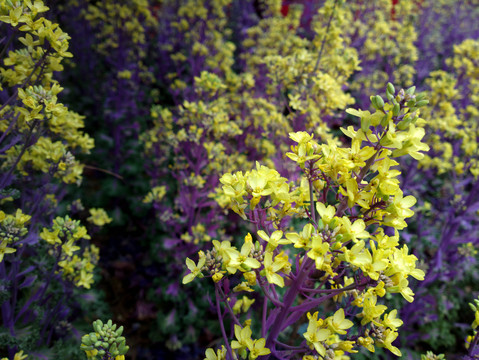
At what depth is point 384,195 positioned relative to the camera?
4.10ft

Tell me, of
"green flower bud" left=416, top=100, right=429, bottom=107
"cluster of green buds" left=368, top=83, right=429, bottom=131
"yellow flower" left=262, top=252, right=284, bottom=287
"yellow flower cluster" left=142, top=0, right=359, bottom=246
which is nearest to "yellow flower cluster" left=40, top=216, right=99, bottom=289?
"yellow flower cluster" left=142, top=0, right=359, bottom=246

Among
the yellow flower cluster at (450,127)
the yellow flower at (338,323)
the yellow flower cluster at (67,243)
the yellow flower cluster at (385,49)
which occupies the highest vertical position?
the yellow flower cluster at (385,49)

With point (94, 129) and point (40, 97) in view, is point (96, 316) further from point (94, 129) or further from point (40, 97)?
point (94, 129)

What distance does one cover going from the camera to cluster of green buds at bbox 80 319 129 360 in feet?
4.39

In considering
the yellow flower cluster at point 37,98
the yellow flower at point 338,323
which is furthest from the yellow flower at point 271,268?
the yellow flower cluster at point 37,98

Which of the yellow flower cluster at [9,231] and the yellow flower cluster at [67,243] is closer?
the yellow flower cluster at [9,231]

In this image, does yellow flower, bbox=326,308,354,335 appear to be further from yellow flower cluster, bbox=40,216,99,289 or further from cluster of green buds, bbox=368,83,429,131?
yellow flower cluster, bbox=40,216,99,289

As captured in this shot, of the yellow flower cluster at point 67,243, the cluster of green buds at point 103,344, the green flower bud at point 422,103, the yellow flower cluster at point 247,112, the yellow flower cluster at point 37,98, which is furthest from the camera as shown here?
the yellow flower cluster at point 247,112

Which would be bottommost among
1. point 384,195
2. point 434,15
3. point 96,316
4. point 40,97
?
point 96,316

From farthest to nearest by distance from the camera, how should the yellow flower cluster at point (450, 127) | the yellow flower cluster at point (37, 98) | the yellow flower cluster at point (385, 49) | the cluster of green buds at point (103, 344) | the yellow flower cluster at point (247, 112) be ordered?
the yellow flower cluster at point (385, 49) < the yellow flower cluster at point (450, 127) < the yellow flower cluster at point (247, 112) < the yellow flower cluster at point (37, 98) < the cluster of green buds at point (103, 344)

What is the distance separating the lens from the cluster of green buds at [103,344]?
4.39 ft

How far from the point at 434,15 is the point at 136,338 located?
1227 cm

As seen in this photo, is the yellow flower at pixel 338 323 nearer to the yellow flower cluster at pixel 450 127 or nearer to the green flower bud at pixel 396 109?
the green flower bud at pixel 396 109

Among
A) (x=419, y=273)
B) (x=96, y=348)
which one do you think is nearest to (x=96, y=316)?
(x=96, y=348)
